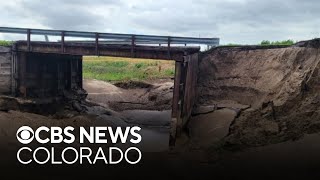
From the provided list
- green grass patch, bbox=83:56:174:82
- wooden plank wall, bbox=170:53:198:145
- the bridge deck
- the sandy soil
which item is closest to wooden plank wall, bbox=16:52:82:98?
the bridge deck

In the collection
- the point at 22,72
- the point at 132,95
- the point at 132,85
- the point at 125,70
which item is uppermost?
A: the point at 22,72

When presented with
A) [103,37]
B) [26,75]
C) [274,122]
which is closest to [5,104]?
[26,75]

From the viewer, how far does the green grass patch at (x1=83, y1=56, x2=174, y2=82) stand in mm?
55094

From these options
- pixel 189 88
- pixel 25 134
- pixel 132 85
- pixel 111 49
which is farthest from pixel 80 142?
pixel 132 85

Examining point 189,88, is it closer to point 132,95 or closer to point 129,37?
point 129,37

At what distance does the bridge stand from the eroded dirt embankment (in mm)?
1331

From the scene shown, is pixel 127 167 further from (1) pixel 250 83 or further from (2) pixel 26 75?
(2) pixel 26 75

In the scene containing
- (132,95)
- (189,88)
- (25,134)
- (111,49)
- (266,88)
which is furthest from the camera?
(132,95)

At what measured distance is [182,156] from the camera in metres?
19.9

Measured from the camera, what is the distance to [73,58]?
33.1m

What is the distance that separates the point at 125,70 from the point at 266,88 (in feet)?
129

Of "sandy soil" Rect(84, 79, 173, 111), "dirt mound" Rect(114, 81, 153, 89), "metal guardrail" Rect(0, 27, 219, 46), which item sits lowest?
"sandy soil" Rect(84, 79, 173, 111)

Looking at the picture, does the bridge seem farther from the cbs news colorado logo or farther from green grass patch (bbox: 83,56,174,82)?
green grass patch (bbox: 83,56,174,82)

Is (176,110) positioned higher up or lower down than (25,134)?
higher up
